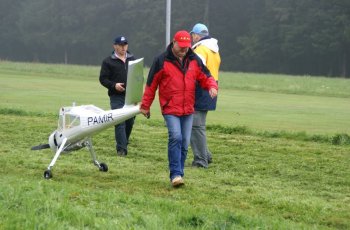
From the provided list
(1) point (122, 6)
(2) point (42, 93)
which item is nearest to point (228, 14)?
(1) point (122, 6)

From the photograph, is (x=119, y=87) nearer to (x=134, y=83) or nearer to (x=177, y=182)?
(x=134, y=83)

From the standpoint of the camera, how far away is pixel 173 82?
8445mm

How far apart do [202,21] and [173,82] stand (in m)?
76.4

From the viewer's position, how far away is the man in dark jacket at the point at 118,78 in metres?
11.2

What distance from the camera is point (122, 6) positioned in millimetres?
92750

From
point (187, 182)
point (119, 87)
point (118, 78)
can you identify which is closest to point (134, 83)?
point (187, 182)

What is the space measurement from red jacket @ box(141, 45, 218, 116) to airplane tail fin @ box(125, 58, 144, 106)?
1.57 feet

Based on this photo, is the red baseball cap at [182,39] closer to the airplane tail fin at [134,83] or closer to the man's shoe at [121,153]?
the airplane tail fin at [134,83]

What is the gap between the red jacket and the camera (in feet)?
27.7

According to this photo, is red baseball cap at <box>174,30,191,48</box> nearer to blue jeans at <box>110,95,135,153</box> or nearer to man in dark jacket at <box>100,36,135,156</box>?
man in dark jacket at <box>100,36,135,156</box>

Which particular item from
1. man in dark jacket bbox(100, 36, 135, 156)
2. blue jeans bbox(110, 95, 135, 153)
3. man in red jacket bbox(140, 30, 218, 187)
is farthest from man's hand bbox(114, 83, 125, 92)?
man in red jacket bbox(140, 30, 218, 187)

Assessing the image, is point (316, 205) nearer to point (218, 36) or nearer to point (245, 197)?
point (245, 197)

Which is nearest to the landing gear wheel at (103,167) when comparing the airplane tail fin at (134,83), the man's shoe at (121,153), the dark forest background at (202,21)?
the airplane tail fin at (134,83)

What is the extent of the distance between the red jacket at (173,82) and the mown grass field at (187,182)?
3.19 ft
